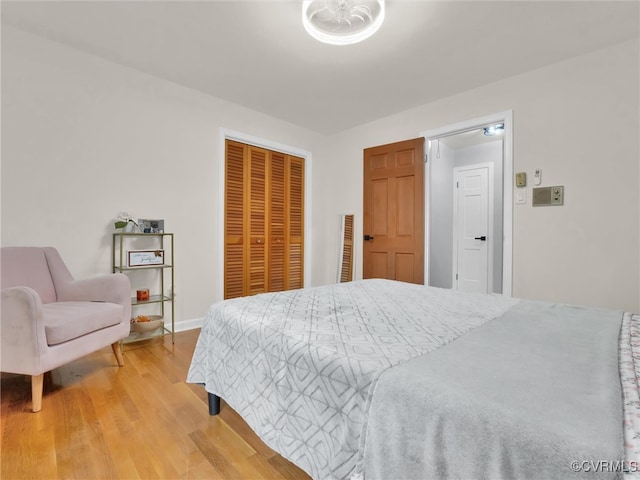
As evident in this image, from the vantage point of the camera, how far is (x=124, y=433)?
143cm

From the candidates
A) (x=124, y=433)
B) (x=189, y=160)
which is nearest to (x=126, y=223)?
(x=189, y=160)

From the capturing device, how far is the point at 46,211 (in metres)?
2.36

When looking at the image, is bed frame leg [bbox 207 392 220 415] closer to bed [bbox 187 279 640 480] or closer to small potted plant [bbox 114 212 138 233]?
bed [bbox 187 279 640 480]

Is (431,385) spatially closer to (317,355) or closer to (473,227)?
(317,355)

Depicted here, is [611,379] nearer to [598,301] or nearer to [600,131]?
[598,301]

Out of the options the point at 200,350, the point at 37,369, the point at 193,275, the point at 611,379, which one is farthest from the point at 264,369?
the point at 193,275

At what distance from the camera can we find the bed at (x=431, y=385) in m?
0.56

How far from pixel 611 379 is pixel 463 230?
4546 millimetres

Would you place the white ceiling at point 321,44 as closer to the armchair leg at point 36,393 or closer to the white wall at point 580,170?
the white wall at point 580,170

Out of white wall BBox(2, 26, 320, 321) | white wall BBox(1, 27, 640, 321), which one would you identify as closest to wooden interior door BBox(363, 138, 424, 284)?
white wall BBox(1, 27, 640, 321)

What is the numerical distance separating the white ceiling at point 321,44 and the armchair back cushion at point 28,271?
65.2 inches

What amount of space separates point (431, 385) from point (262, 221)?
331cm

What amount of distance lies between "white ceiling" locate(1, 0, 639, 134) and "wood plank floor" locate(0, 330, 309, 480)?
2457 mm

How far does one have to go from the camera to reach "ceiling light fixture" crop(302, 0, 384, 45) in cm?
186
